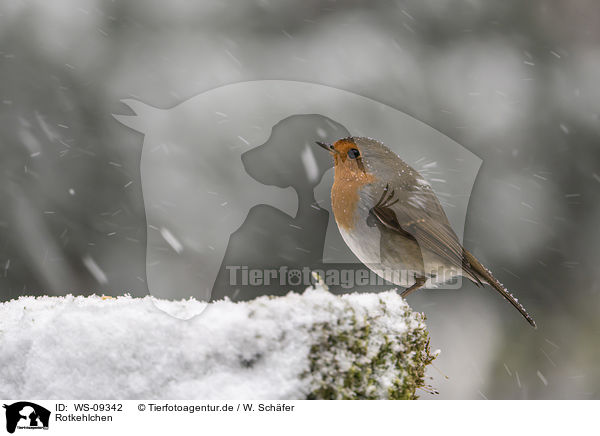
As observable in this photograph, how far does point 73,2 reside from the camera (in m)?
2.94

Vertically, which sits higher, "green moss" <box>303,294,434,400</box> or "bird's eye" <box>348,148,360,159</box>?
"bird's eye" <box>348,148,360,159</box>

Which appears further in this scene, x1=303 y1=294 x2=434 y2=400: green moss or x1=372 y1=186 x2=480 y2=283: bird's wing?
x1=372 y1=186 x2=480 y2=283: bird's wing

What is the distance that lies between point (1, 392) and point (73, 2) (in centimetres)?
244

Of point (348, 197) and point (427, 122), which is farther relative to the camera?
point (427, 122)

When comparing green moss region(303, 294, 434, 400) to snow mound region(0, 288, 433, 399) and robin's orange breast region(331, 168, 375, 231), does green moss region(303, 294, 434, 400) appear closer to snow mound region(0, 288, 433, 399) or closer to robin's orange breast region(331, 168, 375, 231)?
snow mound region(0, 288, 433, 399)

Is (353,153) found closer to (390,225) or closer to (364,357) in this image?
(390,225)

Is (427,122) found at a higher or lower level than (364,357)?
lower

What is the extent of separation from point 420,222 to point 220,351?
29.7 inches
